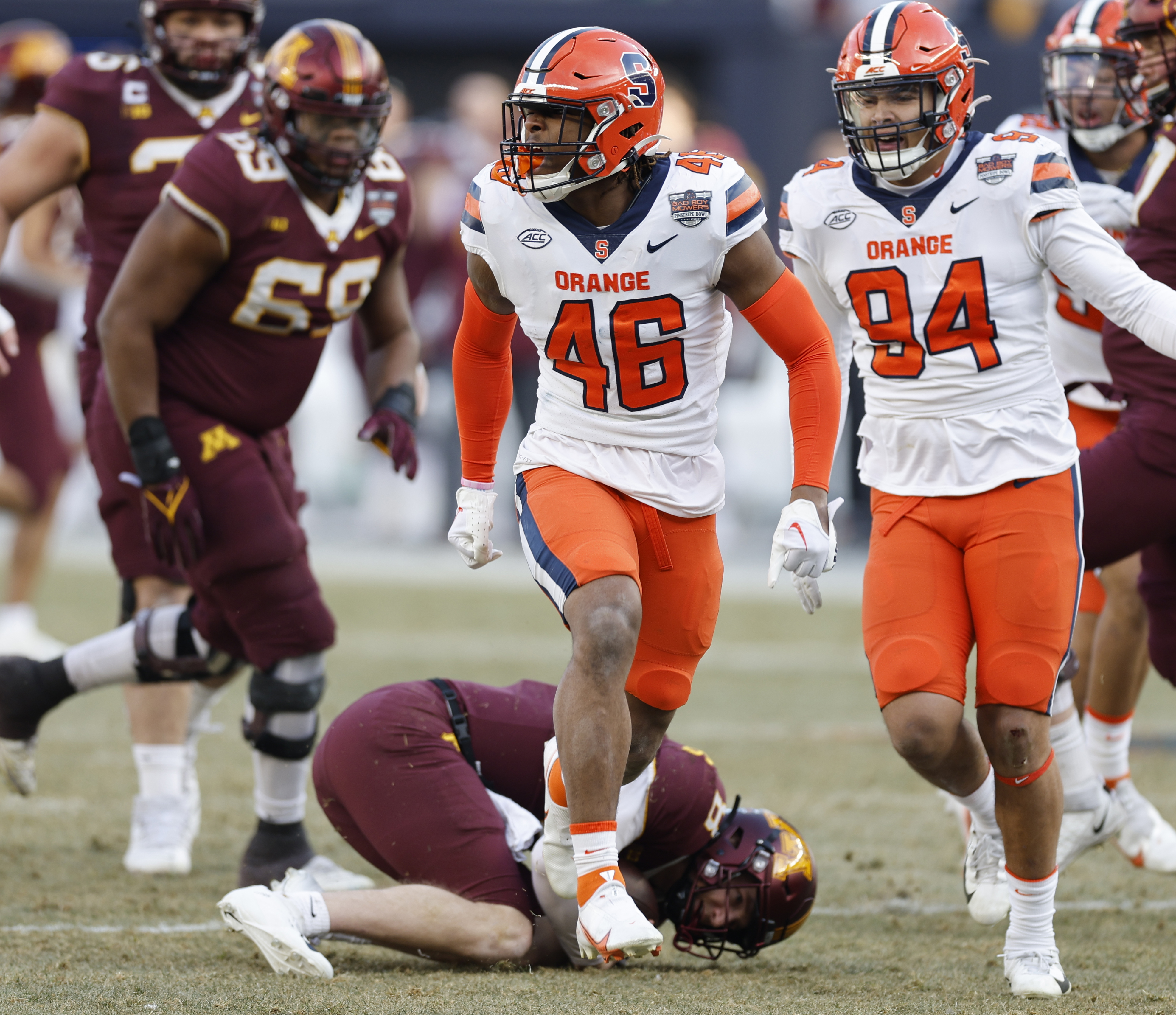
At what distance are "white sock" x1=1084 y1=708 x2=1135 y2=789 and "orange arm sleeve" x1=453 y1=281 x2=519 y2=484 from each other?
1938 mm

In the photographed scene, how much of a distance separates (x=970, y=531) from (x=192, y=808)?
7.71 ft

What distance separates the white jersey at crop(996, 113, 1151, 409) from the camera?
4.52 metres

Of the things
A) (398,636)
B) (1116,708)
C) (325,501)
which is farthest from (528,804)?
(325,501)

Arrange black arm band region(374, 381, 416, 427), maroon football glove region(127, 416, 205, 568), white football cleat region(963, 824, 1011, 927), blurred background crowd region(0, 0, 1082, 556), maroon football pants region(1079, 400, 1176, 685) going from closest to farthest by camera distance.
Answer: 1. white football cleat region(963, 824, 1011, 927)
2. maroon football pants region(1079, 400, 1176, 685)
3. maroon football glove region(127, 416, 205, 568)
4. black arm band region(374, 381, 416, 427)
5. blurred background crowd region(0, 0, 1082, 556)

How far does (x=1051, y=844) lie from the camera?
3.47 metres

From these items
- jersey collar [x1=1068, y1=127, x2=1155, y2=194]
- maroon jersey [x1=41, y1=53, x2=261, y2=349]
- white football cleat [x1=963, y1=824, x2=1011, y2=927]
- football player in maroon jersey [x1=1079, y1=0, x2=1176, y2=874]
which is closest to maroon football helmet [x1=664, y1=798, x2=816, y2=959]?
white football cleat [x1=963, y1=824, x2=1011, y2=927]

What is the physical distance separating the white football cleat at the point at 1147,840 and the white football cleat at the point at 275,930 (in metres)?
2.25

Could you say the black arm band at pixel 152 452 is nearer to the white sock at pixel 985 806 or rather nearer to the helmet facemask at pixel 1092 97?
the white sock at pixel 985 806

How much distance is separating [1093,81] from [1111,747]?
1800 mm

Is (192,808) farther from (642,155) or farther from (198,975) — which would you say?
(642,155)

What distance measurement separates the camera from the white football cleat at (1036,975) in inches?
131

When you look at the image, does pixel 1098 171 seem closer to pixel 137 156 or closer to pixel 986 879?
pixel 986 879

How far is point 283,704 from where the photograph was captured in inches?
171

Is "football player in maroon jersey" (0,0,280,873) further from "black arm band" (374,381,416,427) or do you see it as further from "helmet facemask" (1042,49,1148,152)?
"helmet facemask" (1042,49,1148,152)
